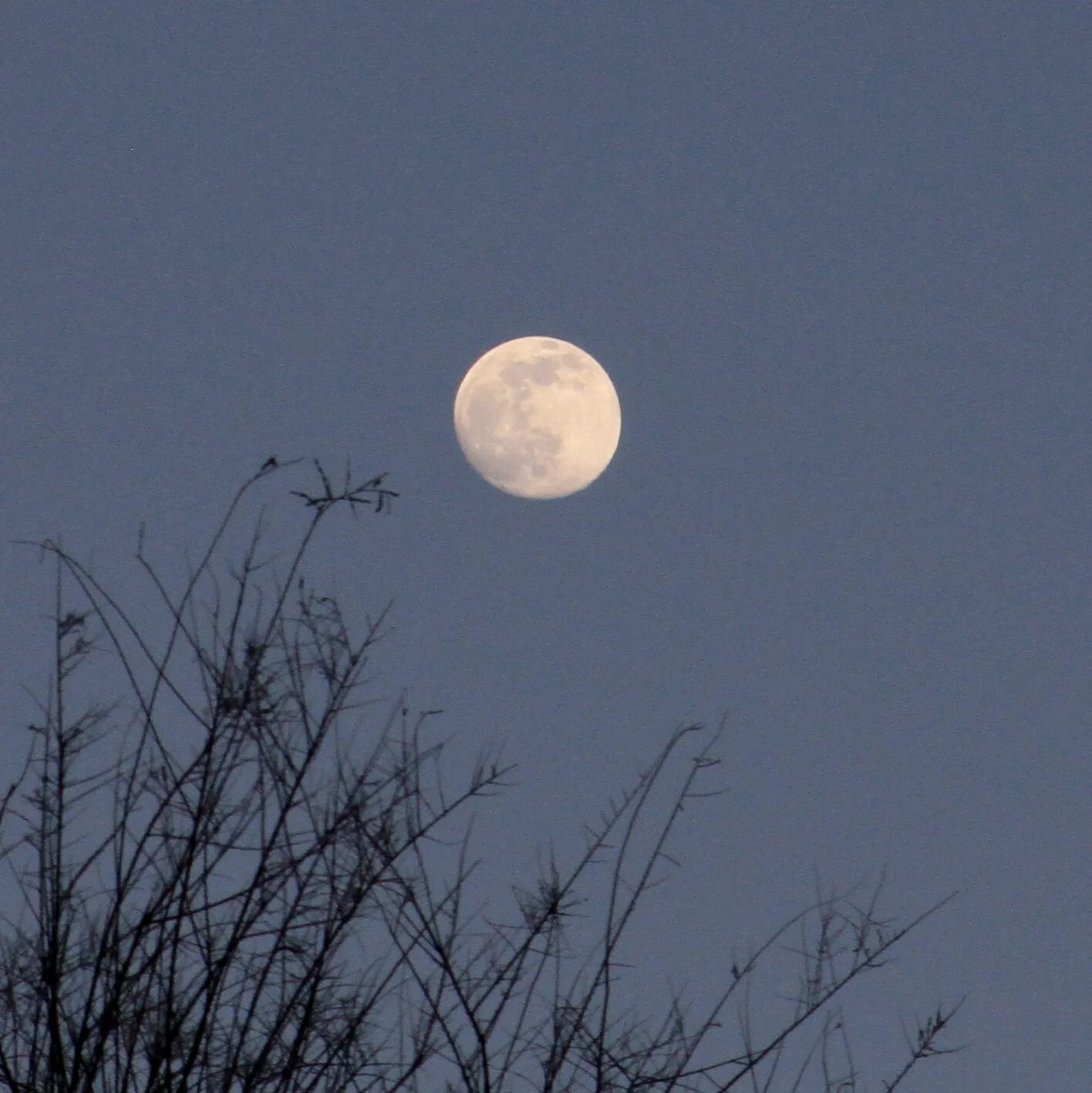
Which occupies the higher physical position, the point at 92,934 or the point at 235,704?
the point at 235,704

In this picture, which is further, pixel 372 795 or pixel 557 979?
pixel 557 979

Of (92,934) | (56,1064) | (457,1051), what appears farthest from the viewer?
(457,1051)

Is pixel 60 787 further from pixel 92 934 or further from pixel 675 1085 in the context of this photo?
pixel 675 1085

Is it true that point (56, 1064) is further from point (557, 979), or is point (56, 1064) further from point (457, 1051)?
point (557, 979)

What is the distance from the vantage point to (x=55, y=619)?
4.68 meters

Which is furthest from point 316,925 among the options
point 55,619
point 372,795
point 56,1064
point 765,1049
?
point 765,1049

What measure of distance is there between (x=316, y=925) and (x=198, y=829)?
44 cm

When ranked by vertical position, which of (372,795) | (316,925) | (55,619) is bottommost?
(316,925)

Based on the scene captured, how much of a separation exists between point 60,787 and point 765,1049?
7.48ft

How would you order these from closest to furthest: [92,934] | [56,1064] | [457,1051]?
[56,1064]
[92,934]
[457,1051]

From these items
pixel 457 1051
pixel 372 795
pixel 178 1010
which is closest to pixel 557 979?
pixel 457 1051

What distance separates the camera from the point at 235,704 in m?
4.50

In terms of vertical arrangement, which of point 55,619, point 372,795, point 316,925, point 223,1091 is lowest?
point 223,1091

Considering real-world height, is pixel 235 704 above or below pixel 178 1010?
above
